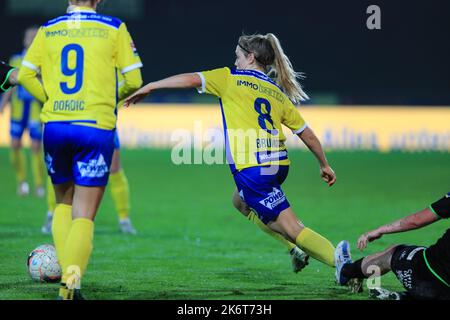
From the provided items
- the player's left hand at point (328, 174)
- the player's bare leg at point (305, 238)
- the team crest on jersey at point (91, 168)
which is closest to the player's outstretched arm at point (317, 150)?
the player's left hand at point (328, 174)

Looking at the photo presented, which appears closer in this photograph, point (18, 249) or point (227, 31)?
point (18, 249)

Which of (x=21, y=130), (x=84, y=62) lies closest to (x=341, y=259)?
(x=84, y=62)

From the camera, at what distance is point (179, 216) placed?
1084 cm

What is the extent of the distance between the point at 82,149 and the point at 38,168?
7.80m

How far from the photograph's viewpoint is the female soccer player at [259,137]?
20.2ft

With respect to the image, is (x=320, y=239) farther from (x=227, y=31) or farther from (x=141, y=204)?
(x=227, y=31)

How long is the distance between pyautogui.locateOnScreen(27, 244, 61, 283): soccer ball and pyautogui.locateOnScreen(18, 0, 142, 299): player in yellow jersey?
0.91 meters

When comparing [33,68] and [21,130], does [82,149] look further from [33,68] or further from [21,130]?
[21,130]

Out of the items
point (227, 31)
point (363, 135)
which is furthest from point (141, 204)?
point (227, 31)

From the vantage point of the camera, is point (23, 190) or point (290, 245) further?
point (23, 190)

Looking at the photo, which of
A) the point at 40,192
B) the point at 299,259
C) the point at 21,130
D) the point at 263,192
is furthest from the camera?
the point at 21,130

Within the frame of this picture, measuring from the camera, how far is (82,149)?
17.6 feet

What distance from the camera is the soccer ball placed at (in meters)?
6.26

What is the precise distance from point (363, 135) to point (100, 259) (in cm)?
1353
